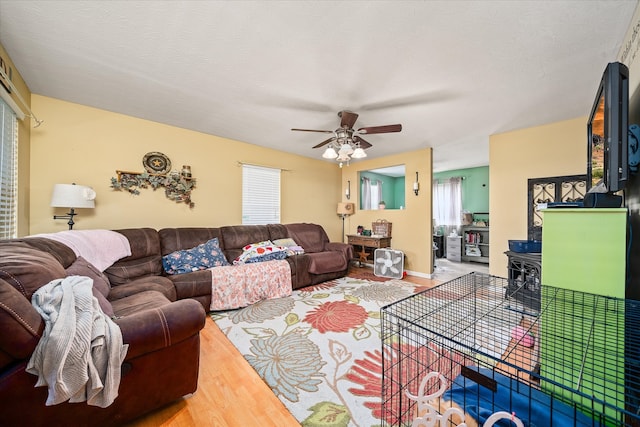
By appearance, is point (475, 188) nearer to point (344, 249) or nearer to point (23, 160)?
point (344, 249)

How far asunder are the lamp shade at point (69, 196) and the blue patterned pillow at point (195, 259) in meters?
0.99

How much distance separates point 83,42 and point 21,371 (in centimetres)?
216

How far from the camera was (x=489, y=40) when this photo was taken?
1705 millimetres

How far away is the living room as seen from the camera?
255 cm

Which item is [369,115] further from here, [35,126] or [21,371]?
[35,126]

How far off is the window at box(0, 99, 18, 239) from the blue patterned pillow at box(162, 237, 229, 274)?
1266 millimetres

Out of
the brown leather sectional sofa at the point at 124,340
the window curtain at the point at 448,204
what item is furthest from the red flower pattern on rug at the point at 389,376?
the window curtain at the point at 448,204

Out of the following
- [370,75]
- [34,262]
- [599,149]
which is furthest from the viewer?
[370,75]

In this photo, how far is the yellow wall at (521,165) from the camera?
302 centimetres

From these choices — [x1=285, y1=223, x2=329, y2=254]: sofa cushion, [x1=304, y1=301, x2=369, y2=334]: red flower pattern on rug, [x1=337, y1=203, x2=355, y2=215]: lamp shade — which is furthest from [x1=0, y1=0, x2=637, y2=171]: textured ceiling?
[x1=337, y1=203, x2=355, y2=215]: lamp shade

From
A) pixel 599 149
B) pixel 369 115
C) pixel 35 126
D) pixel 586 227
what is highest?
pixel 369 115

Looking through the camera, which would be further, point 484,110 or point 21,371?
point 484,110

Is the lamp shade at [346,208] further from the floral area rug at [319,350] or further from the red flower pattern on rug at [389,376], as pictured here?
the red flower pattern on rug at [389,376]

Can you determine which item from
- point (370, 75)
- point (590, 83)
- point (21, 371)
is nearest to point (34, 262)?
point (21, 371)
